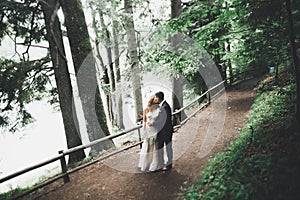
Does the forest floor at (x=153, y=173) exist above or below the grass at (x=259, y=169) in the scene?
below

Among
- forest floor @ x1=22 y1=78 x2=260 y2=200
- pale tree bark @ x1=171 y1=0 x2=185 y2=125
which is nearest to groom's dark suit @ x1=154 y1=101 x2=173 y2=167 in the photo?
forest floor @ x1=22 y1=78 x2=260 y2=200

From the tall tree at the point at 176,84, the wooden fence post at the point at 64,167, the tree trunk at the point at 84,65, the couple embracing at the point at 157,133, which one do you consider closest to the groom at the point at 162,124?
the couple embracing at the point at 157,133

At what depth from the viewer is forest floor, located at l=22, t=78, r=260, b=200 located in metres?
5.81

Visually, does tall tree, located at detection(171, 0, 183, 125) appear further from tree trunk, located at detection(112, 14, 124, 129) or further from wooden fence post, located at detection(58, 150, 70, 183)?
wooden fence post, located at detection(58, 150, 70, 183)

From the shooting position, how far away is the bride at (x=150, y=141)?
630 centimetres

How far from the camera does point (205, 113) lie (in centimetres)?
1253

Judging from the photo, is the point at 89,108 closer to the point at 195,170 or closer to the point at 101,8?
the point at 101,8

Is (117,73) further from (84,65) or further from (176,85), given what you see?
(84,65)

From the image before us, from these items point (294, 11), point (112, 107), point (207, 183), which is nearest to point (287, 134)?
point (207, 183)

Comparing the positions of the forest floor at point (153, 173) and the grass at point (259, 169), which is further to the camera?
the forest floor at point (153, 173)

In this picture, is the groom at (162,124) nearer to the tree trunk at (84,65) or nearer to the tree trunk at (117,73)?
the tree trunk at (84,65)

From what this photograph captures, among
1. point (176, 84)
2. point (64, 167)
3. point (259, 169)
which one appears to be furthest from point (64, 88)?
point (259, 169)

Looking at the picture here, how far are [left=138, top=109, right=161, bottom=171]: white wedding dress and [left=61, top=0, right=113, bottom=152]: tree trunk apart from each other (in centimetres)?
359

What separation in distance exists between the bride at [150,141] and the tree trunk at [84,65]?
3.60 metres
